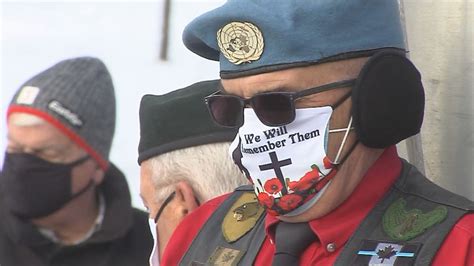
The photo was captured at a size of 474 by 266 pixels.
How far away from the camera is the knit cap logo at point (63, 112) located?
391cm

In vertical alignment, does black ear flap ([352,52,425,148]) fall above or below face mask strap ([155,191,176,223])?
above

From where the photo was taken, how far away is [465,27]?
8.46 ft

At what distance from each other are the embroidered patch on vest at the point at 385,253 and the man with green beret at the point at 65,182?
2.00 m

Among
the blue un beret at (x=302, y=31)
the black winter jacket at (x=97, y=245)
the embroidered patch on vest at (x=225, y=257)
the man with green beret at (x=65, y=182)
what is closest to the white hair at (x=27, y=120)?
the man with green beret at (x=65, y=182)

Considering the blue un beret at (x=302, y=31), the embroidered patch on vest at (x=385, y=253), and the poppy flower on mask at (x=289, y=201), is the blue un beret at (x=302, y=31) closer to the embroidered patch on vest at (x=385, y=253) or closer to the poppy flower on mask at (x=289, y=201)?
the poppy flower on mask at (x=289, y=201)

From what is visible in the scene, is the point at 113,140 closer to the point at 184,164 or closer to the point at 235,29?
the point at 184,164

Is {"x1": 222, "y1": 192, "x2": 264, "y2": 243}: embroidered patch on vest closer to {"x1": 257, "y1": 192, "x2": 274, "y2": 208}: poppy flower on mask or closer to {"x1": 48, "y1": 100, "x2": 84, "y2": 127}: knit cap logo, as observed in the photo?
{"x1": 257, "y1": 192, "x2": 274, "y2": 208}: poppy flower on mask

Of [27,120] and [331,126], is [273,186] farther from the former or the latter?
[27,120]

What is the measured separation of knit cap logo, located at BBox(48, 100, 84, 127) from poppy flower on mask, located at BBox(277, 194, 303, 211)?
6.51ft

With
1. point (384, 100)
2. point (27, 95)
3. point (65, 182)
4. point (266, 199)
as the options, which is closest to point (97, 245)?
point (65, 182)

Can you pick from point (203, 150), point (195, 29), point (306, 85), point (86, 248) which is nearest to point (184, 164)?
point (203, 150)

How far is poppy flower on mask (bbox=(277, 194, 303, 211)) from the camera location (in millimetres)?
2086

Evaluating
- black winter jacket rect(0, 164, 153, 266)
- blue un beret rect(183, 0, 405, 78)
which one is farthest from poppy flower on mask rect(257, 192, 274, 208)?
black winter jacket rect(0, 164, 153, 266)

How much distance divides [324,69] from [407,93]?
18 centimetres
